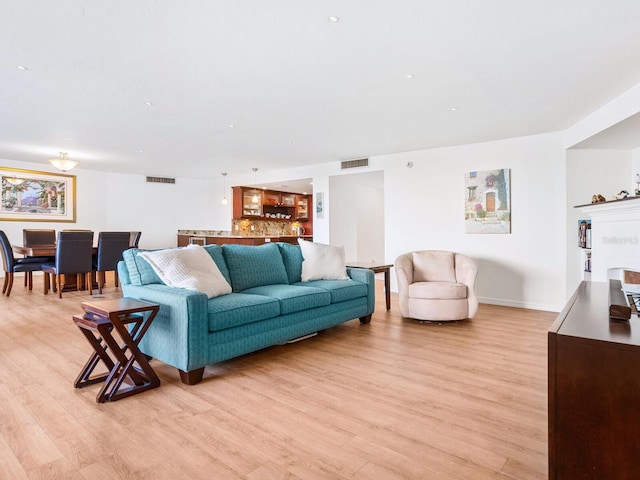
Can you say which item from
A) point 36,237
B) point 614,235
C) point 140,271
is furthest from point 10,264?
point 614,235

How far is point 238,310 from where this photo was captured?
9.25 feet

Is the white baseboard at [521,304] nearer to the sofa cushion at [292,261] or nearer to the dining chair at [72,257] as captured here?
the sofa cushion at [292,261]

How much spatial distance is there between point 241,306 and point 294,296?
606mm

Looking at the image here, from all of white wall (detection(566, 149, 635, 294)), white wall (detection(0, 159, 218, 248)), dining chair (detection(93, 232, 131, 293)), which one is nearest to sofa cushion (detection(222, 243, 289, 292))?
dining chair (detection(93, 232, 131, 293))

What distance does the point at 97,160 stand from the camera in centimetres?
716

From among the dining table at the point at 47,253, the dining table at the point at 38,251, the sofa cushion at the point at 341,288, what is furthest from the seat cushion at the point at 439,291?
the dining table at the point at 38,251

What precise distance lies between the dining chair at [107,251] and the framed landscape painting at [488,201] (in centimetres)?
561

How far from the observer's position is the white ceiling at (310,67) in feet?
7.54

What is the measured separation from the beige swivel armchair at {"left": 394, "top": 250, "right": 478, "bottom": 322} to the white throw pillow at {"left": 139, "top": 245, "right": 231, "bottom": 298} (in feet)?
7.11

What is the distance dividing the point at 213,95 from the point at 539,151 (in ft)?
13.9

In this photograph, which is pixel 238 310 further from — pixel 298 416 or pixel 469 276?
pixel 469 276

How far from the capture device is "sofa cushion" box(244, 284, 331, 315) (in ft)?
10.6

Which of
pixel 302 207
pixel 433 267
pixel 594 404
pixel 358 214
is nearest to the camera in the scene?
pixel 594 404

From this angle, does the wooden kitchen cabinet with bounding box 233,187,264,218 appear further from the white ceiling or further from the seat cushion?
the seat cushion
